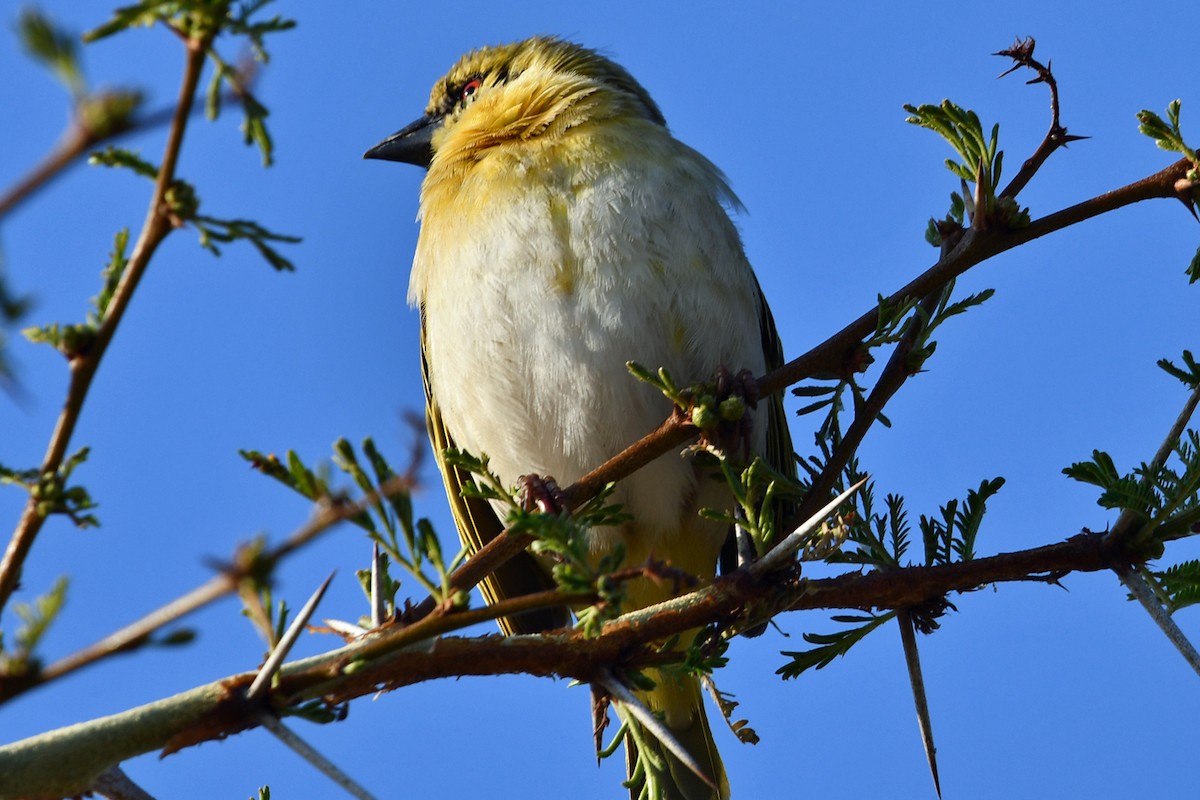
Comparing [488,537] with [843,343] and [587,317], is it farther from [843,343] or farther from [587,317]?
[843,343]

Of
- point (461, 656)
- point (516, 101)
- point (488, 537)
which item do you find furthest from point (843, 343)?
point (516, 101)

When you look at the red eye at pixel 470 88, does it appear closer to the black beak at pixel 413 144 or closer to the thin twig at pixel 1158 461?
the black beak at pixel 413 144

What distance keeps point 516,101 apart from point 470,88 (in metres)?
0.79

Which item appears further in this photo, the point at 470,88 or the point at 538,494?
the point at 470,88

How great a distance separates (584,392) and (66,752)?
9.45 ft

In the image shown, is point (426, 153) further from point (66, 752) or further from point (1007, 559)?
point (66, 752)

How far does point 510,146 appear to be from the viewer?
5074mm

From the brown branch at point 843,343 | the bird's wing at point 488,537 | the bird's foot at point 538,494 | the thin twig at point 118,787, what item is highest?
the bird's wing at point 488,537

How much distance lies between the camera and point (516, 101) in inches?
216

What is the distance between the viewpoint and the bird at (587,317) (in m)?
4.54

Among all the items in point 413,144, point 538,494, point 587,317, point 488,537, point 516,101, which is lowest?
point 538,494

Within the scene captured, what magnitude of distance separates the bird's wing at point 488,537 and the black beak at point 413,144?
1218 mm

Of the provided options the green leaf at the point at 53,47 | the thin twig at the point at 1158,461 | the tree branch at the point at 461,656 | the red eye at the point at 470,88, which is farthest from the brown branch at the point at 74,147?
the red eye at the point at 470,88

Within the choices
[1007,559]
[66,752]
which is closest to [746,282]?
[1007,559]
